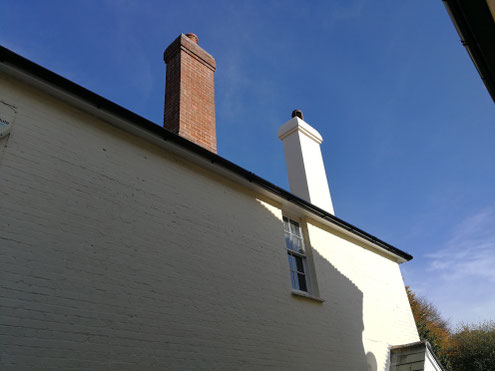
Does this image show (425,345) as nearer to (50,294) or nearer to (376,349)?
(376,349)

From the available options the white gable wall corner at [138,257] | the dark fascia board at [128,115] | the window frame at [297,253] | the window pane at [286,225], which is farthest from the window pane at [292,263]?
the dark fascia board at [128,115]

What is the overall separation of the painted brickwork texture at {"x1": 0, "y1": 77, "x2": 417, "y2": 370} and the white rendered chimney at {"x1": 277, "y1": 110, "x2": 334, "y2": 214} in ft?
10.5

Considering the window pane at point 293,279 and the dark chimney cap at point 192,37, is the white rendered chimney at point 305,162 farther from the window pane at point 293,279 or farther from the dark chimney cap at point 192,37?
the dark chimney cap at point 192,37

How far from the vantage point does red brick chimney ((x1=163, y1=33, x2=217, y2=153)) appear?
902 centimetres

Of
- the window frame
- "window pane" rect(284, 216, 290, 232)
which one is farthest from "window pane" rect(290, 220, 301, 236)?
"window pane" rect(284, 216, 290, 232)

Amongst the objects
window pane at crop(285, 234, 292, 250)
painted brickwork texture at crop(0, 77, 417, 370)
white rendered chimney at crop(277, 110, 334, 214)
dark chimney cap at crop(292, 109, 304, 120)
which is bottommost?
painted brickwork texture at crop(0, 77, 417, 370)

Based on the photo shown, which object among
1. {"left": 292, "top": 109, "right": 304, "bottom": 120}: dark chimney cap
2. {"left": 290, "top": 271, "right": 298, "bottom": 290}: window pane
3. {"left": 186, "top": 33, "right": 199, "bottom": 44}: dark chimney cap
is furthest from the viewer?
{"left": 292, "top": 109, "right": 304, "bottom": 120}: dark chimney cap

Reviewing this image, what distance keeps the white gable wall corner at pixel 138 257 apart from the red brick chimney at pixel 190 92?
2.22 metres

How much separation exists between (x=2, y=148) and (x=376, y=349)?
8.18 meters

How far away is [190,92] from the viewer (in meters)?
9.64

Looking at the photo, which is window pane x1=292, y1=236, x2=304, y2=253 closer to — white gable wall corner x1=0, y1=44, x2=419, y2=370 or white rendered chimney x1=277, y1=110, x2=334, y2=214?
white gable wall corner x1=0, y1=44, x2=419, y2=370

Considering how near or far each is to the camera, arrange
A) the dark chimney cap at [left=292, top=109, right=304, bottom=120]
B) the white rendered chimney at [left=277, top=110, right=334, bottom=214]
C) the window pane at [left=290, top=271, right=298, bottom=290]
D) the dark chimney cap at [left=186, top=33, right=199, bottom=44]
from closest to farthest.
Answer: the window pane at [left=290, top=271, right=298, bottom=290]
the white rendered chimney at [left=277, top=110, right=334, bottom=214]
the dark chimney cap at [left=186, top=33, right=199, bottom=44]
the dark chimney cap at [left=292, top=109, right=304, bottom=120]

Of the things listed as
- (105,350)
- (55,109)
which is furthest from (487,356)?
(55,109)

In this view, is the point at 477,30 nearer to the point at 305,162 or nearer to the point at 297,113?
the point at 305,162
